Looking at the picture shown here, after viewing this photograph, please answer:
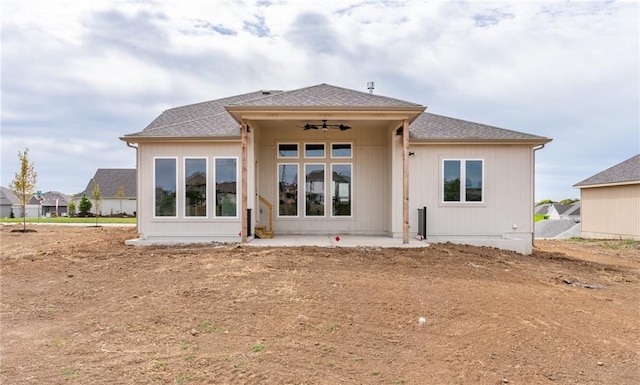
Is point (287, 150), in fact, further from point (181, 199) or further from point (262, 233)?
point (181, 199)

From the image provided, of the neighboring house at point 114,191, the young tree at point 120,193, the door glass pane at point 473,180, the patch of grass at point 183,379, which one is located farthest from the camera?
the neighboring house at point 114,191

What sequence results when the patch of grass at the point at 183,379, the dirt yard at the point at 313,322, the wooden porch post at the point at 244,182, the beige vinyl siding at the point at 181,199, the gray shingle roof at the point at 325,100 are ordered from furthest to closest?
the beige vinyl siding at the point at 181,199
the wooden porch post at the point at 244,182
the gray shingle roof at the point at 325,100
the dirt yard at the point at 313,322
the patch of grass at the point at 183,379

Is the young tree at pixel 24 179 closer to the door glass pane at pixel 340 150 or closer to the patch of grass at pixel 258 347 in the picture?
the door glass pane at pixel 340 150

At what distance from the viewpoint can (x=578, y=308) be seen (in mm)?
5090

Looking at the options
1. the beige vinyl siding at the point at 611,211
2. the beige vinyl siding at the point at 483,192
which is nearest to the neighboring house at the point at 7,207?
the beige vinyl siding at the point at 483,192

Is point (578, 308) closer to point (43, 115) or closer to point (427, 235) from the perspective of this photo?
point (427, 235)

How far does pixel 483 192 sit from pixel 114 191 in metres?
40.3

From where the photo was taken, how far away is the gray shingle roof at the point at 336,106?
31.1ft

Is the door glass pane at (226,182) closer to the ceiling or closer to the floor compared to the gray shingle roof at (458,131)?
closer to the floor

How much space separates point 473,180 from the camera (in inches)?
428

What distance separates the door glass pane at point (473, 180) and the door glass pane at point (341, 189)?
341 centimetres

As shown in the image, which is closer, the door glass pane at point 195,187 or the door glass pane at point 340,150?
the door glass pane at point 195,187

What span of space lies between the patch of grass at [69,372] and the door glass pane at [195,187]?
24.4 feet

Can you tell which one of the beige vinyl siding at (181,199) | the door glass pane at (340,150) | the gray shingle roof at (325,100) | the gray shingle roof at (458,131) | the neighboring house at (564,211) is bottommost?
the neighboring house at (564,211)
